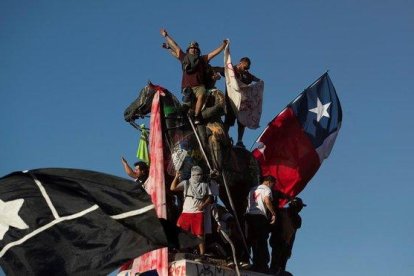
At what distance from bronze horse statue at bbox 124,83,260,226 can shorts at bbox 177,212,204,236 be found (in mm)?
1165

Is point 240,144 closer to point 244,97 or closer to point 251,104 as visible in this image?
point 251,104

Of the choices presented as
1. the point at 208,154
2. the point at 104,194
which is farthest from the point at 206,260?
the point at 104,194

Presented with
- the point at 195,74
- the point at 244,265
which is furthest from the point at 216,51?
the point at 244,265

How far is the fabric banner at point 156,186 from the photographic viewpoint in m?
16.7

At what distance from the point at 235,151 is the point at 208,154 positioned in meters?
0.98

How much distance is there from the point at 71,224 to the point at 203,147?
5630 mm

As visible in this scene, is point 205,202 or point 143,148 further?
point 143,148

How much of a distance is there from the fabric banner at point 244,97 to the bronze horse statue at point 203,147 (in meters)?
0.58

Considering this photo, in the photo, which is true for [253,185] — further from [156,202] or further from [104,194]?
[104,194]

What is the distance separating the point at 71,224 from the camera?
43.2ft

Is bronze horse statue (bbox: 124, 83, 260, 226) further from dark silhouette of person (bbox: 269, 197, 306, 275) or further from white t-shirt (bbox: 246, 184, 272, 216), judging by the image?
dark silhouette of person (bbox: 269, 197, 306, 275)

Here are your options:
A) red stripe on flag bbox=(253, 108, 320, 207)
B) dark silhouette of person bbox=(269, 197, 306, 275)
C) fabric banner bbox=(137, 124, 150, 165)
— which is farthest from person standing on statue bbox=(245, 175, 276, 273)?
red stripe on flag bbox=(253, 108, 320, 207)

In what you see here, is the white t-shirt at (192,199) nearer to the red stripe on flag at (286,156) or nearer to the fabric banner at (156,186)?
the fabric banner at (156,186)

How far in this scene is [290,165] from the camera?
22.0m
